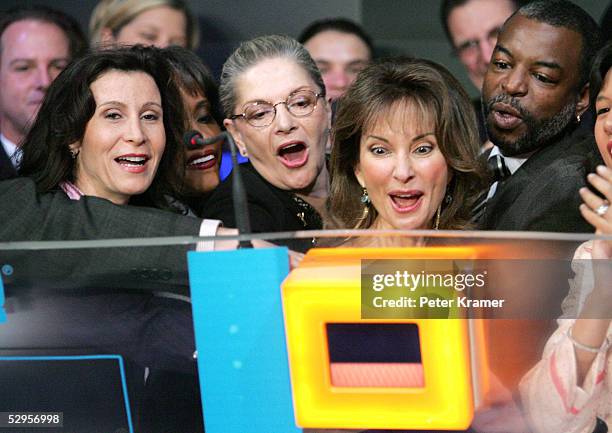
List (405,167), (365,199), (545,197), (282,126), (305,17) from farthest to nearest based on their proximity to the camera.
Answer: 1. (305,17)
2. (282,126)
3. (365,199)
4. (405,167)
5. (545,197)

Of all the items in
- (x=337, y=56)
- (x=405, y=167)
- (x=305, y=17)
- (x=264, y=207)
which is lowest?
(x=264, y=207)

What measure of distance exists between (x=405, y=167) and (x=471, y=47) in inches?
67.4

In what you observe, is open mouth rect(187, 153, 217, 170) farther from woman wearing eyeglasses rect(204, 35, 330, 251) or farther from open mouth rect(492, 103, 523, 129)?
open mouth rect(492, 103, 523, 129)

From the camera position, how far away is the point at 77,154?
219cm

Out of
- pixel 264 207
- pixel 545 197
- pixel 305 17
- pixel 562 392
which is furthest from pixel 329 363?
pixel 305 17

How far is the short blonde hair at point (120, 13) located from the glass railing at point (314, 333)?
92.9 inches

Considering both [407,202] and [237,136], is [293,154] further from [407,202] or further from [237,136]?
[407,202]

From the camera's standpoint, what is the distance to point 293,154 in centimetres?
243

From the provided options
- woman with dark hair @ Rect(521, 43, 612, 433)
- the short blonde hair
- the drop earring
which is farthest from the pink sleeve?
the short blonde hair

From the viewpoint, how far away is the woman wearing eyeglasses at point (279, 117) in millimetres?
2404

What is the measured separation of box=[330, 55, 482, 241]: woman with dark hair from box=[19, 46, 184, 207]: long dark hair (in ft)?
1.35

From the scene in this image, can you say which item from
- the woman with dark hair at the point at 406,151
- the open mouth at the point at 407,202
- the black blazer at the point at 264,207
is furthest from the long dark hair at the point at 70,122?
the open mouth at the point at 407,202

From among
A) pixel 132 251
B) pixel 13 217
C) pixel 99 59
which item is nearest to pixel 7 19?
pixel 99 59

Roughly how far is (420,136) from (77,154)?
0.73 metres
